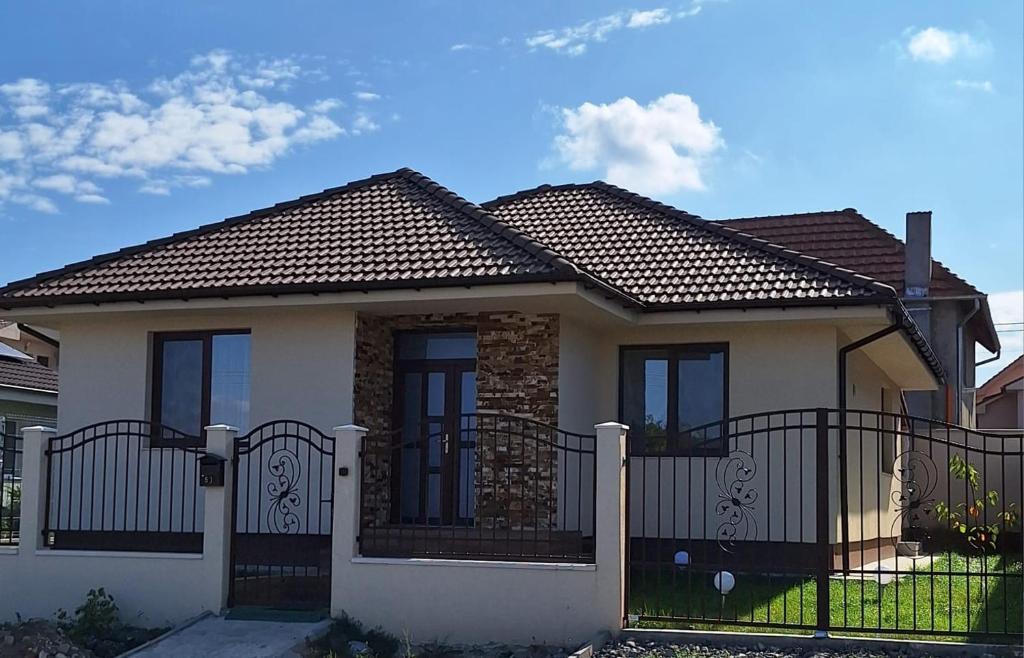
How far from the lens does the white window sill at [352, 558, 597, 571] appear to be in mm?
10531

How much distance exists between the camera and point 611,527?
34.0 feet

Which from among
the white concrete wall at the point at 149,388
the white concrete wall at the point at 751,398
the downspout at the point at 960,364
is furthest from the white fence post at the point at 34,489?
the downspout at the point at 960,364

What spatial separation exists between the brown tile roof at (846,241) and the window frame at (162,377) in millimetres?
13091

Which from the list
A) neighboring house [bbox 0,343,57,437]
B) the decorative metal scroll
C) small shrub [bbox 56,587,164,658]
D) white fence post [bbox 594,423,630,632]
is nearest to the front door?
small shrub [bbox 56,587,164,658]

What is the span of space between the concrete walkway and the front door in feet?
11.6

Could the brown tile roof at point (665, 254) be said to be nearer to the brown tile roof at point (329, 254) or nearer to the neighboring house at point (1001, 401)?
the brown tile roof at point (329, 254)

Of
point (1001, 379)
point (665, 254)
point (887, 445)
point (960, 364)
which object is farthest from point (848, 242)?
point (1001, 379)

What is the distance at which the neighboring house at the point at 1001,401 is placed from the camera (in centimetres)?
4341

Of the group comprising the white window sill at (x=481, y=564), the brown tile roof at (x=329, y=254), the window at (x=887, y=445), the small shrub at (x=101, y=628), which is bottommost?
the small shrub at (x=101, y=628)

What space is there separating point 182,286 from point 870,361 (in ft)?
34.0

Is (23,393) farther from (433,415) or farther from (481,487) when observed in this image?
(481,487)

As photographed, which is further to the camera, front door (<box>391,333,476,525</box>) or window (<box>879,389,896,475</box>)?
window (<box>879,389,896,475</box>)

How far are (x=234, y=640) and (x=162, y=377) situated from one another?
18.4 ft

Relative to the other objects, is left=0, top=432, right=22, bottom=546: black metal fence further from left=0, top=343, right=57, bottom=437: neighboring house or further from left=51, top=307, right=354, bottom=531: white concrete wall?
left=0, top=343, right=57, bottom=437: neighboring house
